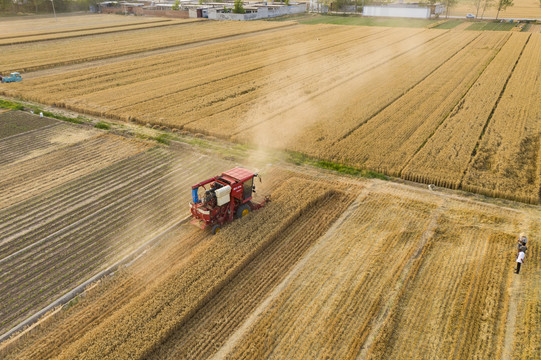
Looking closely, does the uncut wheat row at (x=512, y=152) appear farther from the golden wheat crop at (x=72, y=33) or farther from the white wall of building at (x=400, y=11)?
the white wall of building at (x=400, y=11)

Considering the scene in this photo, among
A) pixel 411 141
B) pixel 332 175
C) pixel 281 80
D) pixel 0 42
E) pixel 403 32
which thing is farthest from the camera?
pixel 403 32

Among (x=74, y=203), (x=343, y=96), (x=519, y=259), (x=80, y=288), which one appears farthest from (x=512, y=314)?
(x=343, y=96)

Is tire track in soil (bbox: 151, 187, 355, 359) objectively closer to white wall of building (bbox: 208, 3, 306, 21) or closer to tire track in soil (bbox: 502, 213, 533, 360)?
tire track in soil (bbox: 502, 213, 533, 360)

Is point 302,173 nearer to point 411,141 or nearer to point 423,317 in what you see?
point 411,141

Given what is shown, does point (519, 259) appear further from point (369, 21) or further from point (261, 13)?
point (261, 13)

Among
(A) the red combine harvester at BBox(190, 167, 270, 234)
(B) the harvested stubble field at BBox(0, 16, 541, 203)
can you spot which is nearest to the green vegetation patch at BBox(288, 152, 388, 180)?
(B) the harvested stubble field at BBox(0, 16, 541, 203)

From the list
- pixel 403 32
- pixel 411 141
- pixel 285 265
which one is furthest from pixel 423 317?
pixel 403 32

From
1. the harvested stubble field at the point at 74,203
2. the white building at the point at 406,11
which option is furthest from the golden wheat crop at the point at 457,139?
the white building at the point at 406,11
